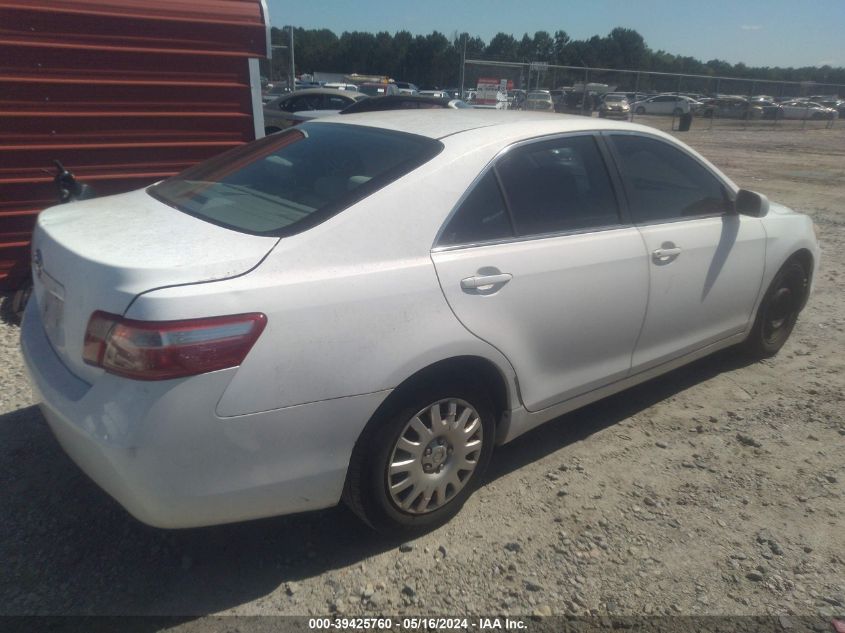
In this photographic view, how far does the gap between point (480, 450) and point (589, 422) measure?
1179 mm

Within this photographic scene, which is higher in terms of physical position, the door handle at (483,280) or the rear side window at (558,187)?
the rear side window at (558,187)

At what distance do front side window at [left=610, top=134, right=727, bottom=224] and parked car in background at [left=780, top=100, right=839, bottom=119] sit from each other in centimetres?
3760

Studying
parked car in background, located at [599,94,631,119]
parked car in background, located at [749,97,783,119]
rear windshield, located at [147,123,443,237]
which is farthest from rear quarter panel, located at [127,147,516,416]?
parked car in background, located at [749,97,783,119]

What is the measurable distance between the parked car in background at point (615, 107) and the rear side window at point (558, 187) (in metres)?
24.5

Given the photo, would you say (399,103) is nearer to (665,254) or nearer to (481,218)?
(665,254)

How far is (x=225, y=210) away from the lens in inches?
112

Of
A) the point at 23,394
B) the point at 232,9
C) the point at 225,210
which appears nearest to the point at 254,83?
the point at 232,9

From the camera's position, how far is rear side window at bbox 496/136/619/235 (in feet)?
10.2

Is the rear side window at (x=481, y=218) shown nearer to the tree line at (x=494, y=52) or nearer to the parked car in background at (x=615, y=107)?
the parked car in background at (x=615, y=107)

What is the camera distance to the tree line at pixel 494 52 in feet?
233

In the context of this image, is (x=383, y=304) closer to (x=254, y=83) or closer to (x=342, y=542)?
(x=342, y=542)

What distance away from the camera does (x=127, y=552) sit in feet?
9.16

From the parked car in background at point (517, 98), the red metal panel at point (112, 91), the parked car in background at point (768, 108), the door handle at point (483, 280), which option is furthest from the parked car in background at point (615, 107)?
the door handle at point (483, 280)

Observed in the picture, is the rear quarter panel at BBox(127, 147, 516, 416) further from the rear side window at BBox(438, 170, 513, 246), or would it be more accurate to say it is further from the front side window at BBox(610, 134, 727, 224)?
the front side window at BBox(610, 134, 727, 224)
